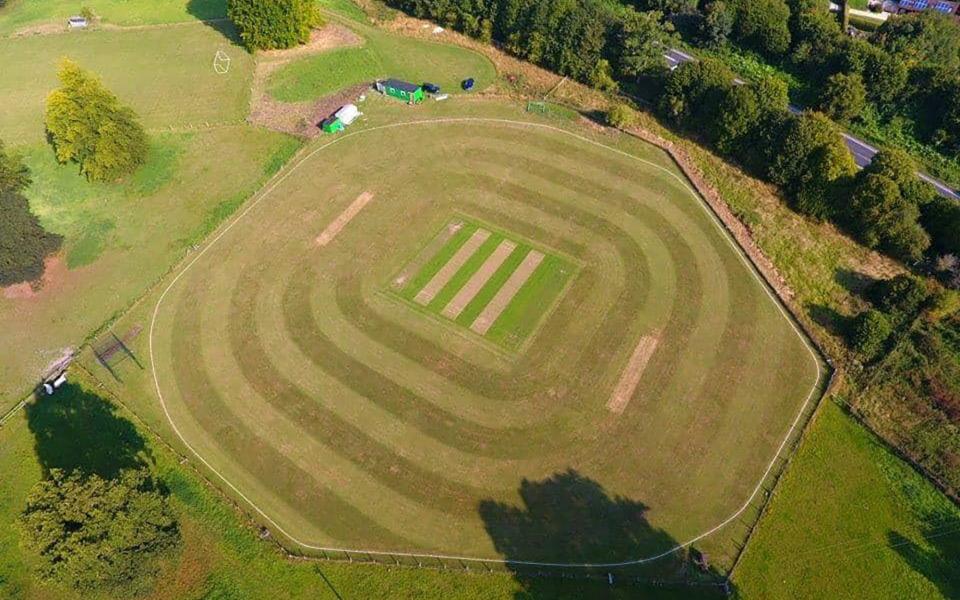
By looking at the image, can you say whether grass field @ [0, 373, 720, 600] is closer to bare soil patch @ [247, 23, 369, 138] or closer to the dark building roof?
bare soil patch @ [247, 23, 369, 138]

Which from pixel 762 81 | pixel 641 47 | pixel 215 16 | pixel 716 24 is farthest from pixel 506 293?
pixel 215 16

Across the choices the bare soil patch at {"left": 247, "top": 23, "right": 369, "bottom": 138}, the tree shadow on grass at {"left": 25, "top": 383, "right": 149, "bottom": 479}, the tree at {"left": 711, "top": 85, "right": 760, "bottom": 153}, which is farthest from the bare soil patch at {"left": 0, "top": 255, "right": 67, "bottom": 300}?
the tree at {"left": 711, "top": 85, "right": 760, "bottom": 153}

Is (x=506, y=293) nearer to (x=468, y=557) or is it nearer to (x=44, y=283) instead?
(x=468, y=557)

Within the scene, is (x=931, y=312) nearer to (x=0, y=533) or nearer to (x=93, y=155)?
(x=0, y=533)

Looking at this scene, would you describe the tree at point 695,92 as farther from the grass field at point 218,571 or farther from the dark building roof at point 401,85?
the grass field at point 218,571

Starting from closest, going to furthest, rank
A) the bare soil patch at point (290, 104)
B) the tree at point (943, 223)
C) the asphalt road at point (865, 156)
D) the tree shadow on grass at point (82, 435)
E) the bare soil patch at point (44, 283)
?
the tree shadow on grass at point (82, 435) < the tree at point (943, 223) < the bare soil patch at point (44, 283) < the asphalt road at point (865, 156) < the bare soil patch at point (290, 104)

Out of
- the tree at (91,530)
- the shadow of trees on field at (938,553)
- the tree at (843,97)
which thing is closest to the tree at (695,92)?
the tree at (843,97)
